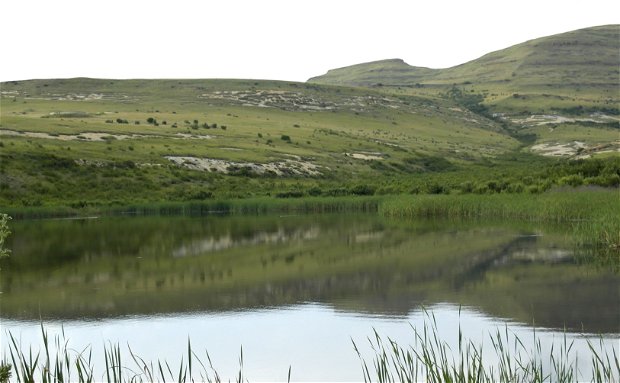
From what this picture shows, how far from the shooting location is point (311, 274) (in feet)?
86.3

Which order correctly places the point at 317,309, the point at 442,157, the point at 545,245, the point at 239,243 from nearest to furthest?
the point at 317,309 < the point at 545,245 < the point at 239,243 < the point at 442,157

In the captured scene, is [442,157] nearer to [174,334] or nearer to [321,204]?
[321,204]

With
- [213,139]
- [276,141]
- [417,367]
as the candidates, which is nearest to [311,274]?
[417,367]

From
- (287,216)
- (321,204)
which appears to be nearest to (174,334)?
(287,216)

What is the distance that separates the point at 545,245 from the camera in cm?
3153

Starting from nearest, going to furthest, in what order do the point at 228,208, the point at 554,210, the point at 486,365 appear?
the point at 486,365 → the point at 554,210 → the point at 228,208

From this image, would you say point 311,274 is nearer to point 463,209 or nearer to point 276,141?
point 463,209

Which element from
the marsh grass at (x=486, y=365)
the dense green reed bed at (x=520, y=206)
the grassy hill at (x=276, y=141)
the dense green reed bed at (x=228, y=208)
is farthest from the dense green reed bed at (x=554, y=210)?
the marsh grass at (x=486, y=365)

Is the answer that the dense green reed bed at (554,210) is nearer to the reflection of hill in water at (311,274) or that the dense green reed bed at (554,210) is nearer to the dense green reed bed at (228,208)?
the reflection of hill in water at (311,274)

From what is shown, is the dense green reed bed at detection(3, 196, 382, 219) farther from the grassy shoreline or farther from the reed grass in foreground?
the reed grass in foreground

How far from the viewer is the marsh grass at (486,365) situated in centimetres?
920

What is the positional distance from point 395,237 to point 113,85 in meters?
146

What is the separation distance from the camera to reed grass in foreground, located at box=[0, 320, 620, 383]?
923 cm

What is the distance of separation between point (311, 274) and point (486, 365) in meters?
13.1
